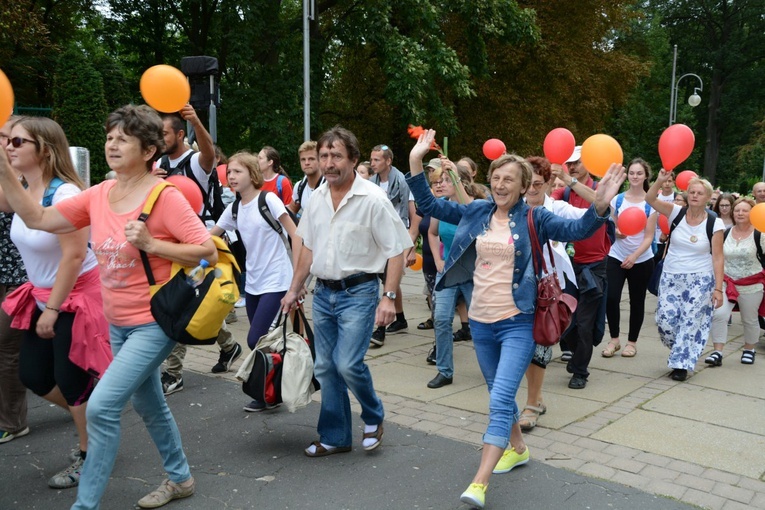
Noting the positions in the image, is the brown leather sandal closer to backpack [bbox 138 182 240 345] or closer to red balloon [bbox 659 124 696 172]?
backpack [bbox 138 182 240 345]

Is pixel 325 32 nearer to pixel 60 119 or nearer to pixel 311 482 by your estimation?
pixel 60 119

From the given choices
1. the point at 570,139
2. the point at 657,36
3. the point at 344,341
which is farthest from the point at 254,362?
the point at 657,36

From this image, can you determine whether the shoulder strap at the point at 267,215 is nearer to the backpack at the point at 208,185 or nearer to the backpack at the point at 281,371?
the backpack at the point at 208,185

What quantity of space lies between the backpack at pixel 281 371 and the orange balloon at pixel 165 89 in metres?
2.09

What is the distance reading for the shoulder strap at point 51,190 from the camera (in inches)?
155

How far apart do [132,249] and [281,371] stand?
1.56 metres

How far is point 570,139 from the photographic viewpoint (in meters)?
5.88

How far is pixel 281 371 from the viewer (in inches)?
182

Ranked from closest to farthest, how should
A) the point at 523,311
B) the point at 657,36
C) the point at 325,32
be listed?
the point at 523,311 < the point at 325,32 < the point at 657,36

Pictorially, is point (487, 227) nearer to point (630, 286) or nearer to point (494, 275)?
point (494, 275)

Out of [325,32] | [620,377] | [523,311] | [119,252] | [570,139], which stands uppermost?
[325,32]

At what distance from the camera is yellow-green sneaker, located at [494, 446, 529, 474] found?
4258 mm

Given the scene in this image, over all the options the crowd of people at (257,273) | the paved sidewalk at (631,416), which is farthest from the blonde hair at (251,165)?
the paved sidewalk at (631,416)

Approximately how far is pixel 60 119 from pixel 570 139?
11.6 metres
